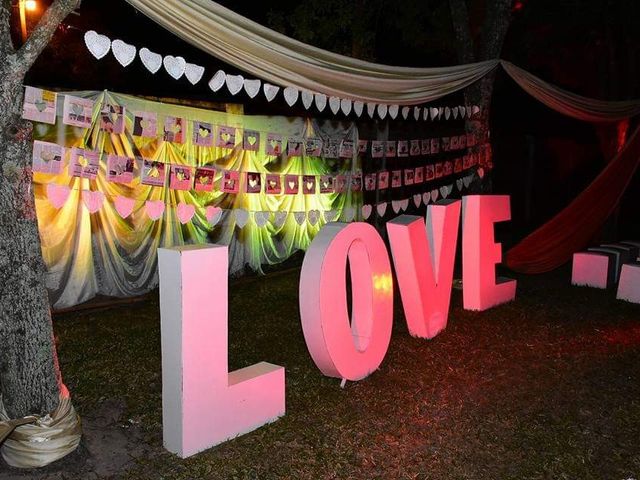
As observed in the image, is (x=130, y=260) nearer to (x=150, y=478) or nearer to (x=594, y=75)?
(x=150, y=478)

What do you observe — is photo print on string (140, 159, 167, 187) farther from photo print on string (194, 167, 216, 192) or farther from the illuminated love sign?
the illuminated love sign

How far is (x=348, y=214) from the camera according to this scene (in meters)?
10.1

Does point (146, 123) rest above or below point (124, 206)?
above

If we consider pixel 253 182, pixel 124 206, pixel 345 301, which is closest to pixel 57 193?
pixel 124 206

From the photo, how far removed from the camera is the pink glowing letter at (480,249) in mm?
6867

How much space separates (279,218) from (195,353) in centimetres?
527

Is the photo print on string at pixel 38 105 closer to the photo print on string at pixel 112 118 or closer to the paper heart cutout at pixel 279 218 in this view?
the photo print on string at pixel 112 118

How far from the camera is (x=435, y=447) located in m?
3.94

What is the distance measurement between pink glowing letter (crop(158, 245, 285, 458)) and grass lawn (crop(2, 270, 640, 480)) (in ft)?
0.49

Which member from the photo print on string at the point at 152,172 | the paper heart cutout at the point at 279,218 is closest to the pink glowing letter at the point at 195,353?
the photo print on string at the point at 152,172

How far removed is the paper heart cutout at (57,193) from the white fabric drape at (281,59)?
270 cm

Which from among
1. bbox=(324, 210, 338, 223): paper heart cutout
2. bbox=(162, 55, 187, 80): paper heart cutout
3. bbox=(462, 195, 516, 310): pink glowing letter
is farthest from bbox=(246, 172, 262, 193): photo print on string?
bbox=(324, 210, 338, 223): paper heart cutout

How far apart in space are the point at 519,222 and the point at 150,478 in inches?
587

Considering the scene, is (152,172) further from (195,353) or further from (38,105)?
(195,353)
